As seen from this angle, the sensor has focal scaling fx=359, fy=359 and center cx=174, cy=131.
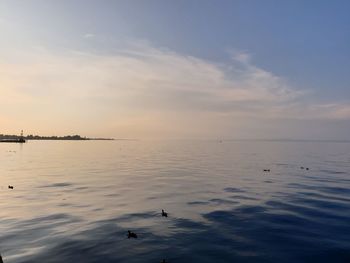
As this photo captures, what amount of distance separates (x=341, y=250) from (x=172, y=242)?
808cm

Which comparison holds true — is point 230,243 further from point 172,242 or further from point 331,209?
point 331,209

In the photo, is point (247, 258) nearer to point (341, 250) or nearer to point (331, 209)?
point (341, 250)

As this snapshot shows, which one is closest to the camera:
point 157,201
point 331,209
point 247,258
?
point 247,258

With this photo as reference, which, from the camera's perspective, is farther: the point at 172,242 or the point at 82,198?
the point at 82,198

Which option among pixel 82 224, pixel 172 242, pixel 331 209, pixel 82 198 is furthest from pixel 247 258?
Result: pixel 82 198

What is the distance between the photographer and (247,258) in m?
15.9

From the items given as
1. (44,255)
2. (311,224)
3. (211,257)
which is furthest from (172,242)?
(311,224)

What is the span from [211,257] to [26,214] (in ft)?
48.3

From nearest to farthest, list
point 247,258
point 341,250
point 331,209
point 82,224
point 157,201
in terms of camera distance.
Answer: point 247,258, point 341,250, point 82,224, point 331,209, point 157,201

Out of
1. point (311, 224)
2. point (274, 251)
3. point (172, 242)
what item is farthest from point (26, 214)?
point (311, 224)

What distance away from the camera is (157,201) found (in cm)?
3008

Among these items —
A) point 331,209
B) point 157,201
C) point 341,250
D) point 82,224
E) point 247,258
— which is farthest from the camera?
point 157,201

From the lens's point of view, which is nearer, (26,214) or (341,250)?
(341,250)

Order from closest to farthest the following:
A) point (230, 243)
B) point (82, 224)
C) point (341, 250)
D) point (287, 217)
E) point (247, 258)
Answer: point (247, 258)
point (341, 250)
point (230, 243)
point (82, 224)
point (287, 217)
